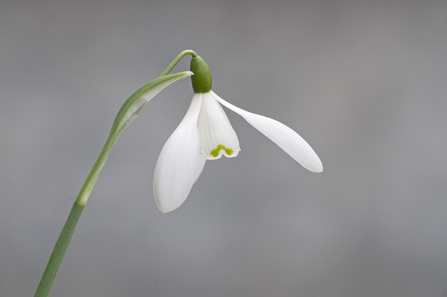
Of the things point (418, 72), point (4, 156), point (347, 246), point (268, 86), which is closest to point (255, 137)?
point (268, 86)

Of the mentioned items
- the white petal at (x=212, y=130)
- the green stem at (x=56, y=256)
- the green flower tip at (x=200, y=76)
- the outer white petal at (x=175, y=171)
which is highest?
the green flower tip at (x=200, y=76)

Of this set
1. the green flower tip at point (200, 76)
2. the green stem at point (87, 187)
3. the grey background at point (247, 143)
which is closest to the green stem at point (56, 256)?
the green stem at point (87, 187)

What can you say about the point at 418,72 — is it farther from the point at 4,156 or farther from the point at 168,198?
the point at 4,156

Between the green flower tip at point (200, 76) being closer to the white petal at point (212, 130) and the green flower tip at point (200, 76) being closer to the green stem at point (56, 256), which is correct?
the white petal at point (212, 130)

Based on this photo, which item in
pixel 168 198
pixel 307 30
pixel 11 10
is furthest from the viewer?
pixel 307 30

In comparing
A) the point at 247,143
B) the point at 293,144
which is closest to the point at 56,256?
the point at 293,144

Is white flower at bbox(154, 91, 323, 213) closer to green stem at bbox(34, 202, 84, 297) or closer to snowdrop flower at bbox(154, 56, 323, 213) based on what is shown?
snowdrop flower at bbox(154, 56, 323, 213)

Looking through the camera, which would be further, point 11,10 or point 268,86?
Result: point 268,86

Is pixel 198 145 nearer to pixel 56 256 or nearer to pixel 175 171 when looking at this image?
pixel 175 171
